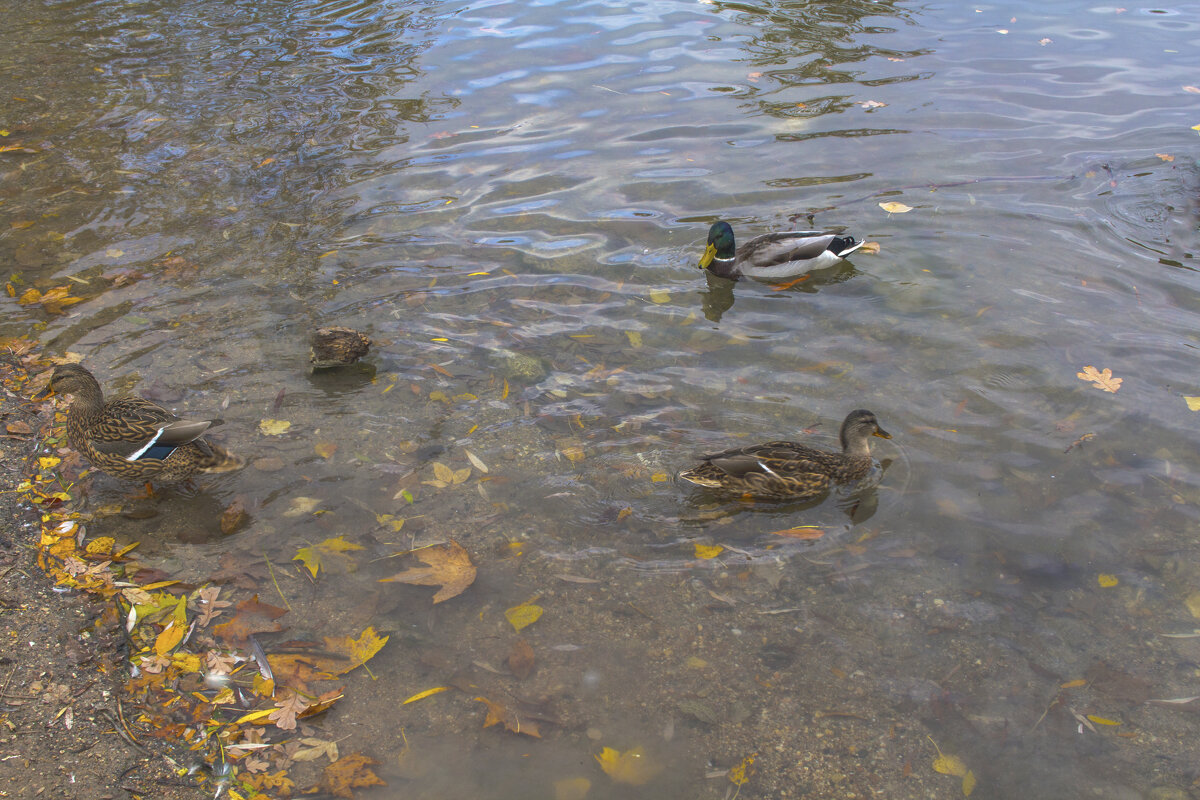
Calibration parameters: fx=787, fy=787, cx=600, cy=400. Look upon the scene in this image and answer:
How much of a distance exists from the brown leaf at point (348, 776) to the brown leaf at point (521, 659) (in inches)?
30.8

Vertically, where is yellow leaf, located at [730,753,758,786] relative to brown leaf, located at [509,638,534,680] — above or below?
below

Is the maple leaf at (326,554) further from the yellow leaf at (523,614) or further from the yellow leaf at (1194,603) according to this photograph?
the yellow leaf at (1194,603)

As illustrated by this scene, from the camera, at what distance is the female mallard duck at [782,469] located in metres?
4.90

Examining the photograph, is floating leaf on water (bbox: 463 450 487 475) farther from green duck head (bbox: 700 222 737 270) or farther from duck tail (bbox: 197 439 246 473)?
green duck head (bbox: 700 222 737 270)

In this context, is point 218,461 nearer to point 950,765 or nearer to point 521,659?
point 521,659

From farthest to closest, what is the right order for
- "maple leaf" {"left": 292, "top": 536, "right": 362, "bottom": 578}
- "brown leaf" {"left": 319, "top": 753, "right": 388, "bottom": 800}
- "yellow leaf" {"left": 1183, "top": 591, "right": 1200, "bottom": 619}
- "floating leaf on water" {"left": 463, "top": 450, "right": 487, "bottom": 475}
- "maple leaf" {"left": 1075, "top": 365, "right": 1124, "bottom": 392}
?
1. "maple leaf" {"left": 1075, "top": 365, "right": 1124, "bottom": 392}
2. "floating leaf on water" {"left": 463, "top": 450, "right": 487, "bottom": 475}
3. "maple leaf" {"left": 292, "top": 536, "right": 362, "bottom": 578}
4. "yellow leaf" {"left": 1183, "top": 591, "right": 1200, "bottom": 619}
5. "brown leaf" {"left": 319, "top": 753, "right": 388, "bottom": 800}

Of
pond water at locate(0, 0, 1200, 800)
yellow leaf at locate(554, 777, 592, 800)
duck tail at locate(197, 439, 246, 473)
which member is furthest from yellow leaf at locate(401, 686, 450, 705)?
duck tail at locate(197, 439, 246, 473)

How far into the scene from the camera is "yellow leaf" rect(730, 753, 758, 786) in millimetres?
3496

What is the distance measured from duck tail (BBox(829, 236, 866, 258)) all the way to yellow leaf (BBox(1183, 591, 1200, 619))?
404 cm

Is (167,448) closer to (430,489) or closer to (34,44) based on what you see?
(430,489)

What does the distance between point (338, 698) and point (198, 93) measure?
10.5 meters

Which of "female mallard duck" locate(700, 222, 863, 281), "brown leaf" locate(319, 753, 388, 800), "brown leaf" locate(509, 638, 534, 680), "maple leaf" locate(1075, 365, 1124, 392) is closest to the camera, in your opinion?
"brown leaf" locate(319, 753, 388, 800)

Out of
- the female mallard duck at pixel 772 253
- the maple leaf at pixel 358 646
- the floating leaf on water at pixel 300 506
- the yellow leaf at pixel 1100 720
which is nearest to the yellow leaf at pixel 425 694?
the maple leaf at pixel 358 646

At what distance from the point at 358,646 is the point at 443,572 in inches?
24.4
